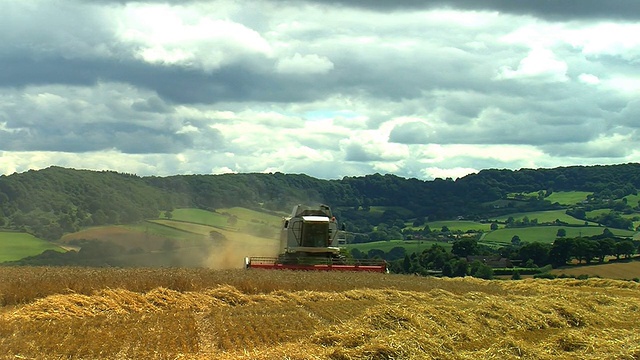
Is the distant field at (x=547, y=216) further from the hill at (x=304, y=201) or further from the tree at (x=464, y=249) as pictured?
the tree at (x=464, y=249)

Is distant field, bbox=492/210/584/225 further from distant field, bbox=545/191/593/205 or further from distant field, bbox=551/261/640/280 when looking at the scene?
distant field, bbox=551/261/640/280

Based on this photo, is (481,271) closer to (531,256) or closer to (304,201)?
(531,256)

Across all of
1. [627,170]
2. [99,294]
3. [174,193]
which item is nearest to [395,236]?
[174,193]

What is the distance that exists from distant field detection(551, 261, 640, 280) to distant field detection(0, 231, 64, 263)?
37231 mm

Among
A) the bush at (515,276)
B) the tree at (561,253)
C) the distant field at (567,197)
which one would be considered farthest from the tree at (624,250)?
the distant field at (567,197)

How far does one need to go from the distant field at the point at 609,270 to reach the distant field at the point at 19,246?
37.2m

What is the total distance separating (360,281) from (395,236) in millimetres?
82832

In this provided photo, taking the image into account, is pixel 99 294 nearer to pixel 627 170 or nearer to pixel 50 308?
pixel 50 308

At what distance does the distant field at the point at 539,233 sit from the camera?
9738cm

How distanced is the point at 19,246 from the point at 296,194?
161 feet

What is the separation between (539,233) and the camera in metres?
102

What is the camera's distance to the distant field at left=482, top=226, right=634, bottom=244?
9738 centimetres

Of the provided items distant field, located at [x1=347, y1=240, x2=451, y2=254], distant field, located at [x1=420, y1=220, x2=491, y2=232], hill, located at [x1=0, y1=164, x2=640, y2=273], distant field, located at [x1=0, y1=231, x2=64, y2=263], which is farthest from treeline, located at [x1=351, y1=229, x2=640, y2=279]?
distant field, located at [x1=420, y1=220, x2=491, y2=232]

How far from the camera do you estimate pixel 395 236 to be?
108 meters
